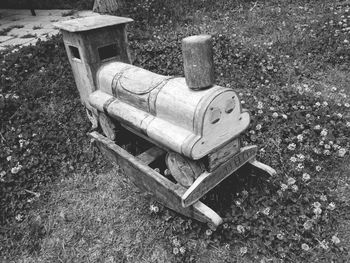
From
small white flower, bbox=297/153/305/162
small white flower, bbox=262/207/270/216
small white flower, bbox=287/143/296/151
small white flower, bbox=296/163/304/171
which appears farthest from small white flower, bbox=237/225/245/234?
small white flower, bbox=287/143/296/151

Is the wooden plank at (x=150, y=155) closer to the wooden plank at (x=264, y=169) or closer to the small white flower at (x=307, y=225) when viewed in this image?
the wooden plank at (x=264, y=169)

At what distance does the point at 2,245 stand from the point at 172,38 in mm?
4804

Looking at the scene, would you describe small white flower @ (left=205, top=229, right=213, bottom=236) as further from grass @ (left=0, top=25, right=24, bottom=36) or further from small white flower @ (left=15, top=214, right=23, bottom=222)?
grass @ (left=0, top=25, right=24, bottom=36)

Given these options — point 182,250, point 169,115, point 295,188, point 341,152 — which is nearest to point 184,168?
point 169,115

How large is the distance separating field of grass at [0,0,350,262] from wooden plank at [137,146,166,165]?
39 centimetres

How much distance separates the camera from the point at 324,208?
9.47 ft

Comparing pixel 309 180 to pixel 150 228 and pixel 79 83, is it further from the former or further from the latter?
pixel 79 83

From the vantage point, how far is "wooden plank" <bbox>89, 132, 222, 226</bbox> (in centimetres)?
268

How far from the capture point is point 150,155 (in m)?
3.34

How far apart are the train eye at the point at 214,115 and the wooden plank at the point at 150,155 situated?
1.02 m

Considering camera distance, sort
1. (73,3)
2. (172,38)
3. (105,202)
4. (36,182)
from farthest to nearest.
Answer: (73,3) < (172,38) < (36,182) < (105,202)

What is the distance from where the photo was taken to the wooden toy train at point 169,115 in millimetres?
2492

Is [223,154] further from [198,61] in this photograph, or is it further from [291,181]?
[198,61]

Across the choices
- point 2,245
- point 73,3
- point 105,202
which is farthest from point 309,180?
point 73,3
